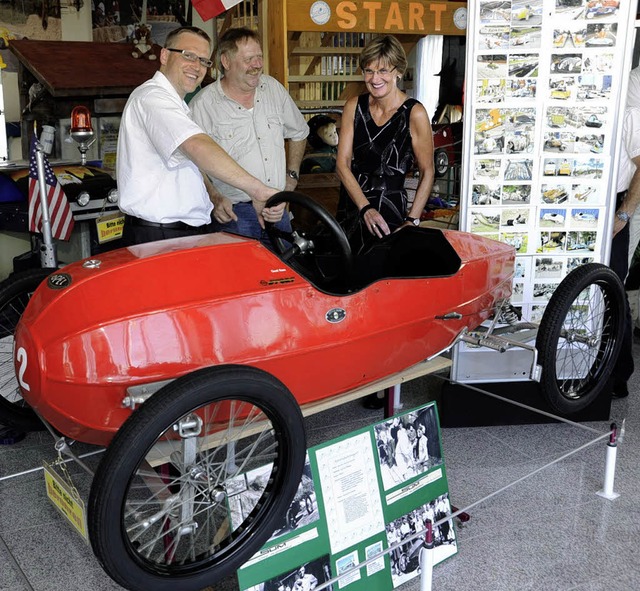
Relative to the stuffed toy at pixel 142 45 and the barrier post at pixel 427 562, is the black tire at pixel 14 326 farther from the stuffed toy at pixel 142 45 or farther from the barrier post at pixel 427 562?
the stuffed toy at pixel 142 45

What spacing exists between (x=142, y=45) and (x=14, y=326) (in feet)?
13.3

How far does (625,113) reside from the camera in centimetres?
370

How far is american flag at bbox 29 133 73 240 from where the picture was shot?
3916mm

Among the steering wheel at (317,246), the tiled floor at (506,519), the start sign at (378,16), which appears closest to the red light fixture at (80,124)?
the start sign at (378,16)

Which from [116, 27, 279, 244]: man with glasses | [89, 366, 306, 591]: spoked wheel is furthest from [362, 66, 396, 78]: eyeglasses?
[89, 366, 306, 591]: spoked wheel

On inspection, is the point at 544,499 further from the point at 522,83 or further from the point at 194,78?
the point at 194,78

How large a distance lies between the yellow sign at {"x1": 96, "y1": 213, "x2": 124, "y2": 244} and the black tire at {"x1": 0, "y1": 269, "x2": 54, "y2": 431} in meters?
0.79

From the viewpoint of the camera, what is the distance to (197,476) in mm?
2119

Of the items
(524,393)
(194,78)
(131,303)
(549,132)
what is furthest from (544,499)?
(194,78)

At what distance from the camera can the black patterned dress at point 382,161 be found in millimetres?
3559

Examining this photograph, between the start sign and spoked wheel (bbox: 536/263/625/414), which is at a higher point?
the start sign

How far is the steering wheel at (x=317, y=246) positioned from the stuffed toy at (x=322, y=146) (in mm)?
2465

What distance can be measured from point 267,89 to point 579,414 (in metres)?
2.21

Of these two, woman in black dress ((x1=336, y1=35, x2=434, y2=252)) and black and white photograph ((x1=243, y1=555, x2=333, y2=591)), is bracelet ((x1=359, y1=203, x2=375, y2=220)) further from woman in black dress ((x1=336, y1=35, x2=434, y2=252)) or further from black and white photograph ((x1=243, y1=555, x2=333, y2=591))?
black and white photograph ((x1=243, y1=555, x2=333, y2=591))
